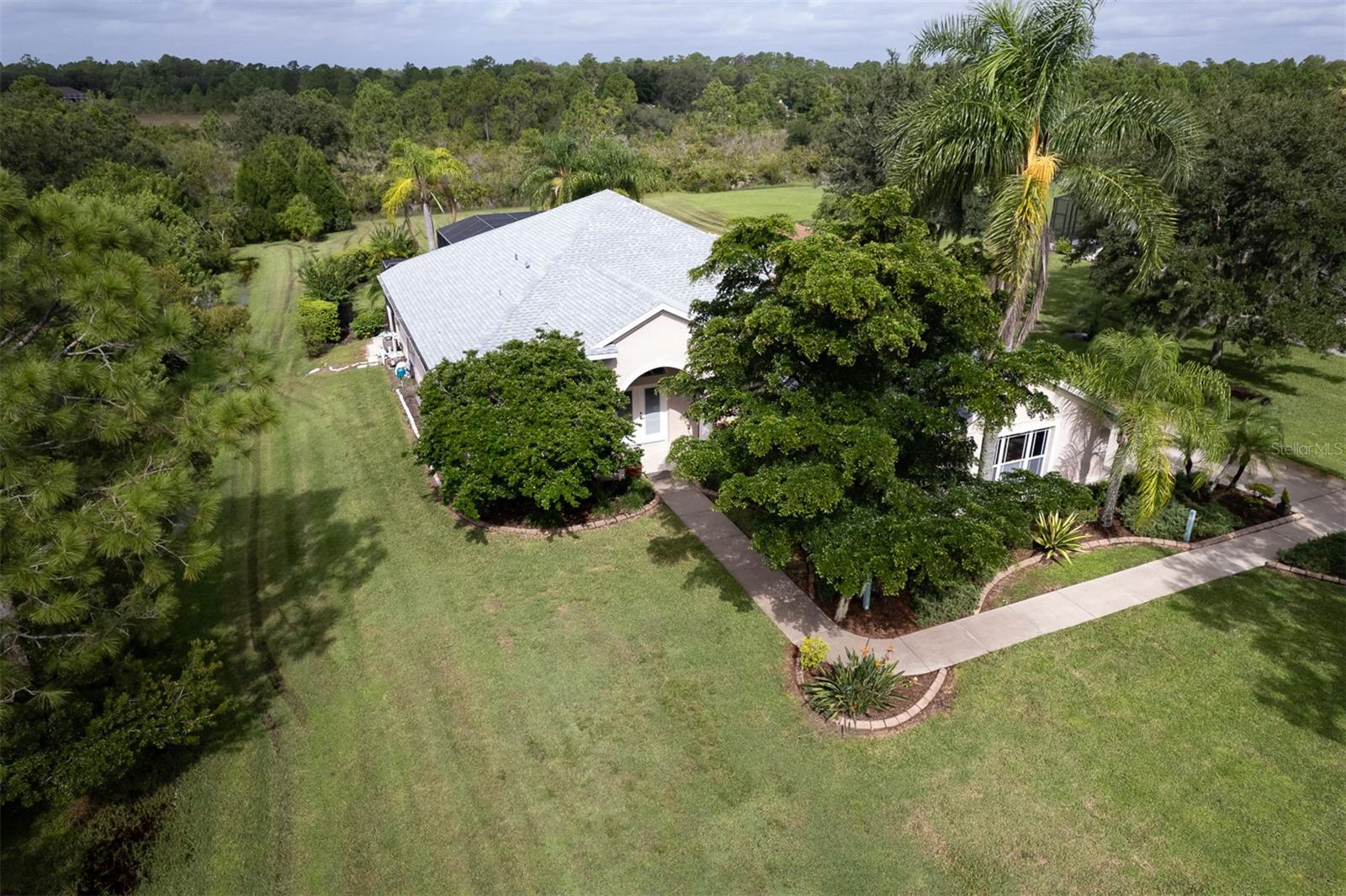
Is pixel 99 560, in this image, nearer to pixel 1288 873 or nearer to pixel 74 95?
pixel 1288 873

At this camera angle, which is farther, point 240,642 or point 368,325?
point 368,325

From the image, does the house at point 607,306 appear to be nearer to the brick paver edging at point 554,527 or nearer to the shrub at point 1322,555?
the brick paver edging at point 554,527

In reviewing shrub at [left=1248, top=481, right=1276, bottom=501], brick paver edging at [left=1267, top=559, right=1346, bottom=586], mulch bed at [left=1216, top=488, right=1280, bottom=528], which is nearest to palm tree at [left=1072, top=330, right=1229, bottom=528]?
brick paver edging at [left=1267, top=559, right=1346, bottom=586]

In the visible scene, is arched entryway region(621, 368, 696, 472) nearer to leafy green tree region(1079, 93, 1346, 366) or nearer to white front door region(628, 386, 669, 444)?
white front door region(628, 386, 669, 444)

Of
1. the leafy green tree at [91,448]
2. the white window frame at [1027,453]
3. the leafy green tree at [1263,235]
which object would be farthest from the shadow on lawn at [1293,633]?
the leafy green tree at [91,448]

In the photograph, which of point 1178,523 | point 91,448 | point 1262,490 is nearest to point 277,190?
point 91,448

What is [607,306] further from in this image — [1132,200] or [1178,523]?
[1178,523]

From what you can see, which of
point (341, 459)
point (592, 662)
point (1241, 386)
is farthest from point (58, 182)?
point (1241, 386)
